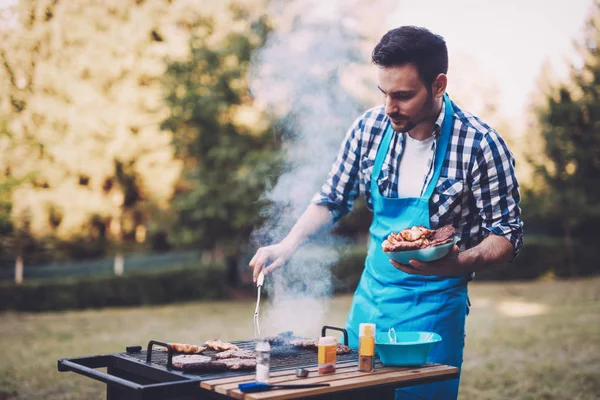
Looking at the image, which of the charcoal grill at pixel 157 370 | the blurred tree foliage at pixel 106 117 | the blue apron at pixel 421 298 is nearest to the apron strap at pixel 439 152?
the blue apron at pixel 421 298

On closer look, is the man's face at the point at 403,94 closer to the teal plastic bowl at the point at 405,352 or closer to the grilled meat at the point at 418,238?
the grilled meat at the point at 418,238

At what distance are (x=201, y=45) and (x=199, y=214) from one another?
11.9 ft

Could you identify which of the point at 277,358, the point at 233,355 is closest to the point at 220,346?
the point at 233,355

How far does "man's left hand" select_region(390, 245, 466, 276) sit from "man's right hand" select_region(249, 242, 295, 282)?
0.52 metres

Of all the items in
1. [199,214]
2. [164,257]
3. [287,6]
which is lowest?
[164,257]

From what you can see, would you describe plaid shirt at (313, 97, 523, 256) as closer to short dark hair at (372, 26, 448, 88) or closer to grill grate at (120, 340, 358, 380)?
short dark hair at (372, 26, 448, 88)

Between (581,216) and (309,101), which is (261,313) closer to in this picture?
(309,101)

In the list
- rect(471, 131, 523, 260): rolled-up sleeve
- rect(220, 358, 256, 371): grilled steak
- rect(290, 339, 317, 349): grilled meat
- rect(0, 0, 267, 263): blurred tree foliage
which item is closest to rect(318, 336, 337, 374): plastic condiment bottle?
rect(220, 358, 256, 371): grilled steak

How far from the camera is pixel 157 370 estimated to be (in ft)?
7.25

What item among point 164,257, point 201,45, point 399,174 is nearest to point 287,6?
point 201,45

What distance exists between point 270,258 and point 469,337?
23.5 ft

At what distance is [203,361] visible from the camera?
88.5 inches

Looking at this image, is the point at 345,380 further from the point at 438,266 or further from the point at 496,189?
the point at 496,189

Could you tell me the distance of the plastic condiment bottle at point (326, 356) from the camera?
2.18 m
